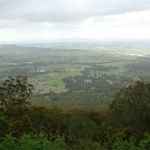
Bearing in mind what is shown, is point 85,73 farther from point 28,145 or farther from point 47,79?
point 28,145

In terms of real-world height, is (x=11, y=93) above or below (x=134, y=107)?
below

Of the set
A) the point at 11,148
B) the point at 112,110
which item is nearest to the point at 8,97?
the point at 112,110

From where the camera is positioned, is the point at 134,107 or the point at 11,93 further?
the point at 11,93

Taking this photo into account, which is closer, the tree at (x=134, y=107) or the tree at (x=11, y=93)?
the tree at (x=134, y=107)

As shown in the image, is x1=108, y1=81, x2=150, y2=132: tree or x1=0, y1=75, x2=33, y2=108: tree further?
x1=0, y1=75, x2=33, y2=108: tree

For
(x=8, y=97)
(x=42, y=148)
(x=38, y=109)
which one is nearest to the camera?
(x=42, y=148)

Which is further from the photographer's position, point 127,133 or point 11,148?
point 127,133

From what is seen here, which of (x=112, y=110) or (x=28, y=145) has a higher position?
(x=28, y=145)

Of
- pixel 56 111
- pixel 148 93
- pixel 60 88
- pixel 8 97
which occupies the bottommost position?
pixel 60 88
